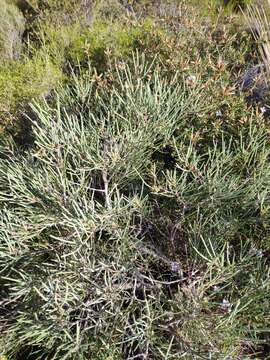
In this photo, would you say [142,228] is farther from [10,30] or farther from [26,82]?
[10,30]

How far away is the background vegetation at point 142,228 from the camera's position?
6.84 feet

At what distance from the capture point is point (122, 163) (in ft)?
7.91

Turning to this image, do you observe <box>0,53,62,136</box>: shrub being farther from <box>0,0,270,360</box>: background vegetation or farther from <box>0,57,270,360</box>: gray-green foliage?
<box>0,57,270,360</box>: gray-green foliage

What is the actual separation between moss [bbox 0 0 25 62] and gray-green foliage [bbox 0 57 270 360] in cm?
194

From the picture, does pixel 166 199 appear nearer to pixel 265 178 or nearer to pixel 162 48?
pixel 265 178

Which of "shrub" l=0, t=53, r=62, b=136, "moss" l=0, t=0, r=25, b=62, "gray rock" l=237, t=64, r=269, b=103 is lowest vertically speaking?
"gray rock" l=237, t=64, r=269, b=103

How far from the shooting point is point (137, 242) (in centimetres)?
225

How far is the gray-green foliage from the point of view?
2.07 metres

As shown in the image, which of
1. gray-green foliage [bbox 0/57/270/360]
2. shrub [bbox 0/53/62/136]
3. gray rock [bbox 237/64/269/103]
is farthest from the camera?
shrub [bbox 0/53/62/136]

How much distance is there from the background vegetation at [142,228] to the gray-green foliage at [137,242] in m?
0.01

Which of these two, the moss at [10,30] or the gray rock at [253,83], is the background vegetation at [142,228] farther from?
the moss at [10,30]

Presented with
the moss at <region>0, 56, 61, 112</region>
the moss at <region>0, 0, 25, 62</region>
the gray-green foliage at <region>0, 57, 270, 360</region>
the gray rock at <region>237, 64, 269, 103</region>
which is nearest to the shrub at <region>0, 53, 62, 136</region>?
the moss at <region>0, 56, 61, 112</region>

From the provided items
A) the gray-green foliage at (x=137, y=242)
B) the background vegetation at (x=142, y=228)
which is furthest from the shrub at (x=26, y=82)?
the gray-green foliage at (x=137, y=242)

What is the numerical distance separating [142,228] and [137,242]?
29 centimetres
